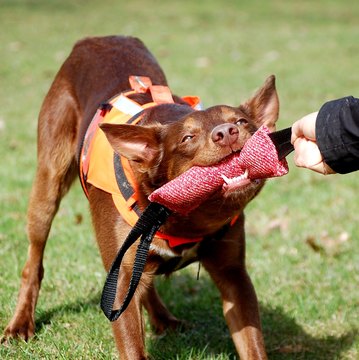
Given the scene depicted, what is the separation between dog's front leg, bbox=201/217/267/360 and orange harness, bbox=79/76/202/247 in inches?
9.5

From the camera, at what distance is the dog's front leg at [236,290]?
12.5 feet

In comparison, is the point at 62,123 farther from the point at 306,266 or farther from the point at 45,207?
the point at 306,266

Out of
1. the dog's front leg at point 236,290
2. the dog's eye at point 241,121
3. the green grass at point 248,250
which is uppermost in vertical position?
the dog's eye at point 241,121

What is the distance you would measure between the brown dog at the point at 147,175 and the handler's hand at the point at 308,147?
0.24m

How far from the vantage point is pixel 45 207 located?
4.63 meters

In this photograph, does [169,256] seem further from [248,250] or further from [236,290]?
[248,250]

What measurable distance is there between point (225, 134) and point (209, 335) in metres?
1.77

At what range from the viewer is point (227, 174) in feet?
10.6

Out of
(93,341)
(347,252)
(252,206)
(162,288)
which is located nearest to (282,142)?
(93,341)

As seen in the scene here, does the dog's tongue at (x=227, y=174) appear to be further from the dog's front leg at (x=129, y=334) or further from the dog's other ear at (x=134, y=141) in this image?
the dog's front leg at (x=129, y=334)

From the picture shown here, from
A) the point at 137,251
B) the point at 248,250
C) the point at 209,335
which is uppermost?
the point at 137,251

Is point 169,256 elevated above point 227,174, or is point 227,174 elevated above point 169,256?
point 227,174

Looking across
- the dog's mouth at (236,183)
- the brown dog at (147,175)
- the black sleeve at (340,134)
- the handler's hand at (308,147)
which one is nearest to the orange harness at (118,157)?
the brown dog at (147,175)

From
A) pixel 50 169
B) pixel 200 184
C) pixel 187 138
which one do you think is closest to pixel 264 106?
pixel 187 138
